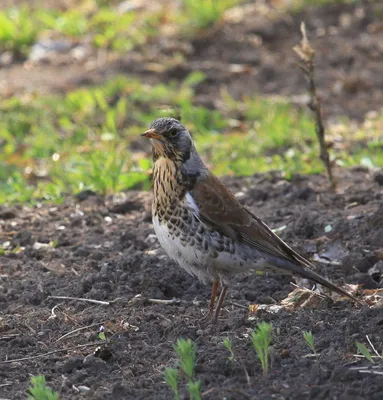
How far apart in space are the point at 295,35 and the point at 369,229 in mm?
6792

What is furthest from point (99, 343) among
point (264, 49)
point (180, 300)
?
point (264, 49)

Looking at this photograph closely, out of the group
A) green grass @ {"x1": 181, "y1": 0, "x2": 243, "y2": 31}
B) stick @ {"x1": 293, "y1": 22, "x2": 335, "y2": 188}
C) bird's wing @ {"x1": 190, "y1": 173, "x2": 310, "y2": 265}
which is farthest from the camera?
green grass @ {"x1": 181, "y1": 0, "x2": 243, "y2": 31}

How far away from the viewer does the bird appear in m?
5.90

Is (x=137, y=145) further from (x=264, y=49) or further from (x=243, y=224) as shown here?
(x=243, y=224)

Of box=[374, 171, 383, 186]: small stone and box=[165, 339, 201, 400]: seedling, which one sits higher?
box=[165, 339, 201, 400]: seedling

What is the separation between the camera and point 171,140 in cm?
605

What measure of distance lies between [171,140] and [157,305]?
1042mm

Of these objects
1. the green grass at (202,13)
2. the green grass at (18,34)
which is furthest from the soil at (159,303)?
the green grass at (18,34)

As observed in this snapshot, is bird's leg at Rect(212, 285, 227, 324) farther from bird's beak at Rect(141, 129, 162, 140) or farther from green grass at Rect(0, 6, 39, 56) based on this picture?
green grass at Rect(0, 6, 39, 56)

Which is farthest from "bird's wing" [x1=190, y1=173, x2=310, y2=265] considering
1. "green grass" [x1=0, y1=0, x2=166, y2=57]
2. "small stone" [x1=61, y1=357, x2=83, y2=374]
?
"green grass" [x1=0, y1=0, x2=166, y2=57]

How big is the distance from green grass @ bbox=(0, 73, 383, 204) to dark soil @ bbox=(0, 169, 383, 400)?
45 centimetres

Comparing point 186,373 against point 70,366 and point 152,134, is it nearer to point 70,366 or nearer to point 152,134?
point 70,366

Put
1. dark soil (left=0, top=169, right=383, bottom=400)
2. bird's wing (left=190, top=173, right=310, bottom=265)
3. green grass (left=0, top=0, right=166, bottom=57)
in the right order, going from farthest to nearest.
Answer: green grass (left=0, top=0, right=166, bottom=57) < bird's wing (left=190, top=173, right=310, bottom=265) < dark soil (left=0, top=169, right=383, bottom=400)

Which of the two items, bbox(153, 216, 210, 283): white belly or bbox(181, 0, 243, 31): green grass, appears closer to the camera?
bbox(153, 216, 210, 283): white belly
